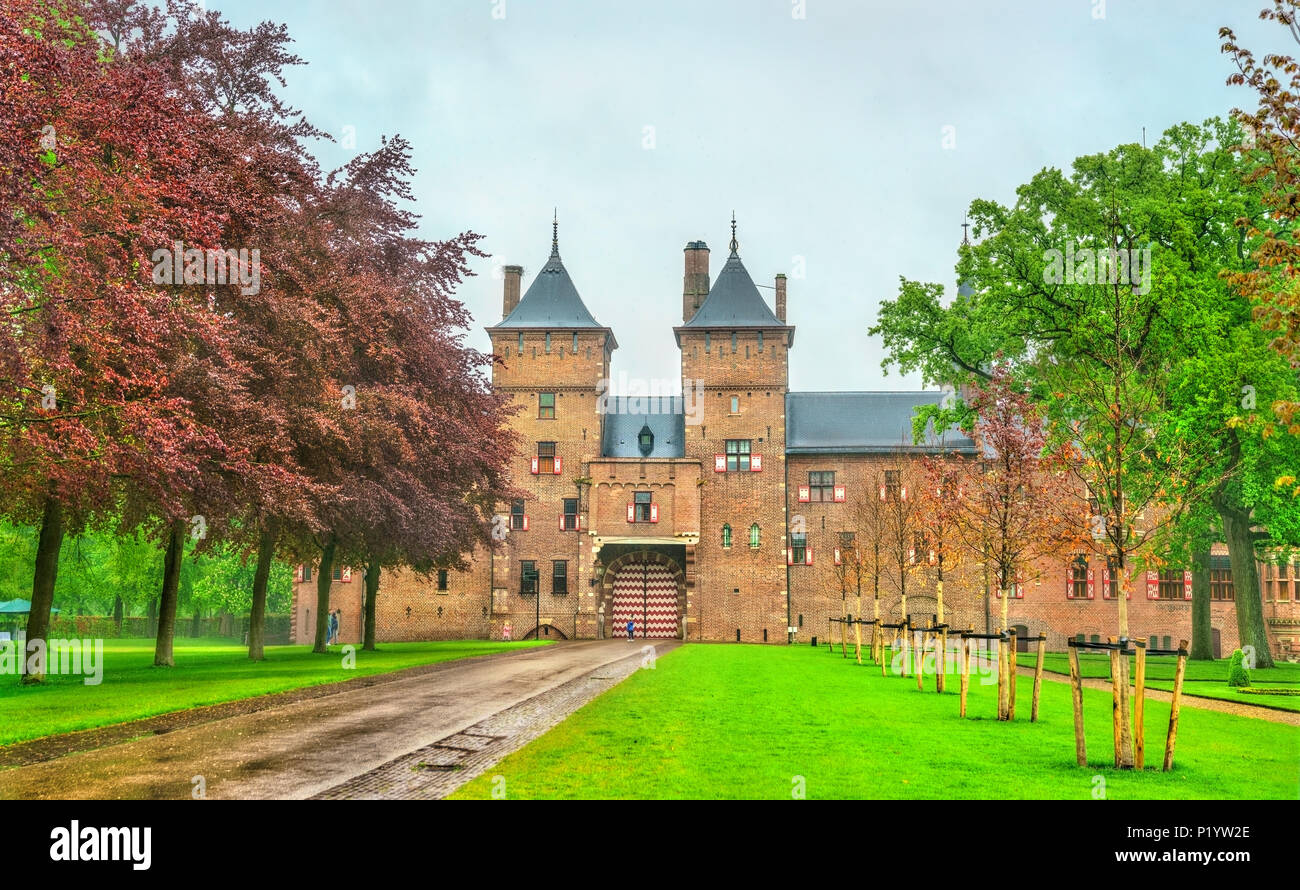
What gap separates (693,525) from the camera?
45.8m

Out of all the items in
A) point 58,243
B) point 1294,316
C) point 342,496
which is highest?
point 58,243

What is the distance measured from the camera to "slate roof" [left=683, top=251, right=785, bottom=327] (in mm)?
47656

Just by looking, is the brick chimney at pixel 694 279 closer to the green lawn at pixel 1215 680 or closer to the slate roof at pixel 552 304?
the slate roof at pixel 552 304

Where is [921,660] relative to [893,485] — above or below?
below

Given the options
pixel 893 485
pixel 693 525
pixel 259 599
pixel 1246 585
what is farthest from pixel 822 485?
pixel 259 599

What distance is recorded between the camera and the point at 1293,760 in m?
10.6

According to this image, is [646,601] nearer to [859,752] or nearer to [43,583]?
[43,583]

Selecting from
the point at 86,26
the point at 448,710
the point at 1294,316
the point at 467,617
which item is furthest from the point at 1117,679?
the point at 467,617

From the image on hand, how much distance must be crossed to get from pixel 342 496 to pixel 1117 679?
49.0ft

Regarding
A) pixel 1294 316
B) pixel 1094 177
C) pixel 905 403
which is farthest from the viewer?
pixel 905 403

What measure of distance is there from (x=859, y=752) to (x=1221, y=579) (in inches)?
1634
